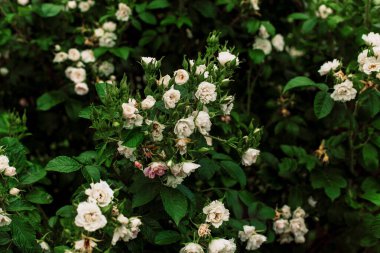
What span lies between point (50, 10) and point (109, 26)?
1.11 feet

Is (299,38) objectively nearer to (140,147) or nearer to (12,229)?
(140,147)

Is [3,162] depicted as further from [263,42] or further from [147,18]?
[263,42]

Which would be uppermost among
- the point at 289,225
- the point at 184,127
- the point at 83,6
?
the point at 184,127

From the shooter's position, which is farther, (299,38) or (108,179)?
(299,38)

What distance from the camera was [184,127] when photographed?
1903mm

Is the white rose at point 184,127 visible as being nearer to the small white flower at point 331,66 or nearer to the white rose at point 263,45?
the small white flower at point 331,66

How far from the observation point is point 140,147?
2021 mm

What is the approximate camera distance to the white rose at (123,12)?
296 centimetres

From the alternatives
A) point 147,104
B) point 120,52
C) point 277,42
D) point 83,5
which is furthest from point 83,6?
point 147,104

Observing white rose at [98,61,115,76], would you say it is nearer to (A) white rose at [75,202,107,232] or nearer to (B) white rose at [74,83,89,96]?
(B) white rose at [74,83,89,96]

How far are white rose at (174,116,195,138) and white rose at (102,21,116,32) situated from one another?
1284 mm

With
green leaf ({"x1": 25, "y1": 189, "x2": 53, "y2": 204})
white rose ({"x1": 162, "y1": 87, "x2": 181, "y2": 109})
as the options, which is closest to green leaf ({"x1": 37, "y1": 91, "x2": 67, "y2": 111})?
green leaf ({"x1": 25, "y1": 189, "x2": 53, "y2": 204})

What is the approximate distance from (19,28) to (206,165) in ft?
5.40

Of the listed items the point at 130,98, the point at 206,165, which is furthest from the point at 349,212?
the point at 130,98
